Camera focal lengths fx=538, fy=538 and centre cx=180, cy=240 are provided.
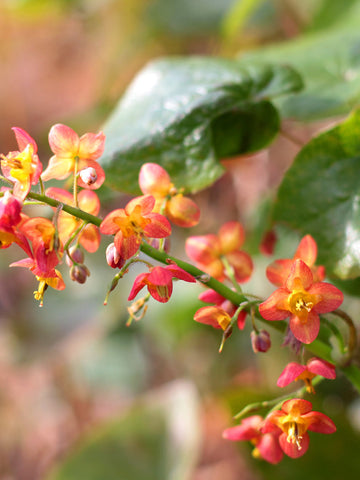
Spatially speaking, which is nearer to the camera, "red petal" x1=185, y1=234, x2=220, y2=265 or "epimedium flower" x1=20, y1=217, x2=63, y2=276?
"epimedium flower" x1=20, y1=217, x2=63, y2=276

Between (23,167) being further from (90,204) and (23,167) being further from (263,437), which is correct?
(263,437)

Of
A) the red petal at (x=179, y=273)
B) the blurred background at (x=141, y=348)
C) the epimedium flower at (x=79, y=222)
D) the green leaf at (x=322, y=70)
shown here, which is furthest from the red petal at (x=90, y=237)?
the blurred background at (x=141, y=348)

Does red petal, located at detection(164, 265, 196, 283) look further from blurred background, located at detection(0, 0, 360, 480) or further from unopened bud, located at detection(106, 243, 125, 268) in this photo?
blurred background, located at detection(0, 0, 360, 480)

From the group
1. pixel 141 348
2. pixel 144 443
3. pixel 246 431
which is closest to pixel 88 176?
pixel 246 431

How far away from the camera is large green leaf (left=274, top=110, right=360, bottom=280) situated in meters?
0.68

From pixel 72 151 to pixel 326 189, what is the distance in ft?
1.18

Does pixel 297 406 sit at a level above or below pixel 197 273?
below

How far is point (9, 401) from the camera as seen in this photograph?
6.41 feet

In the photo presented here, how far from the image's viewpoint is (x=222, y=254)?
628 millimetres

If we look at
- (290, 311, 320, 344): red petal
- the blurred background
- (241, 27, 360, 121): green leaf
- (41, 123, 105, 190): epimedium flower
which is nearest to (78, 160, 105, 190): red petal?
(41, 123, 105, 190): epimedium flower

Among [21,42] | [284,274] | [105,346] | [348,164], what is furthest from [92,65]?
[284,274]

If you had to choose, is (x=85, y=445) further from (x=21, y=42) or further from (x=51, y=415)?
(x=21, y=42)

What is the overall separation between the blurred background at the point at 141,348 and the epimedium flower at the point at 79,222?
611 mm

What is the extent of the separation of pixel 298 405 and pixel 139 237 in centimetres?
20
